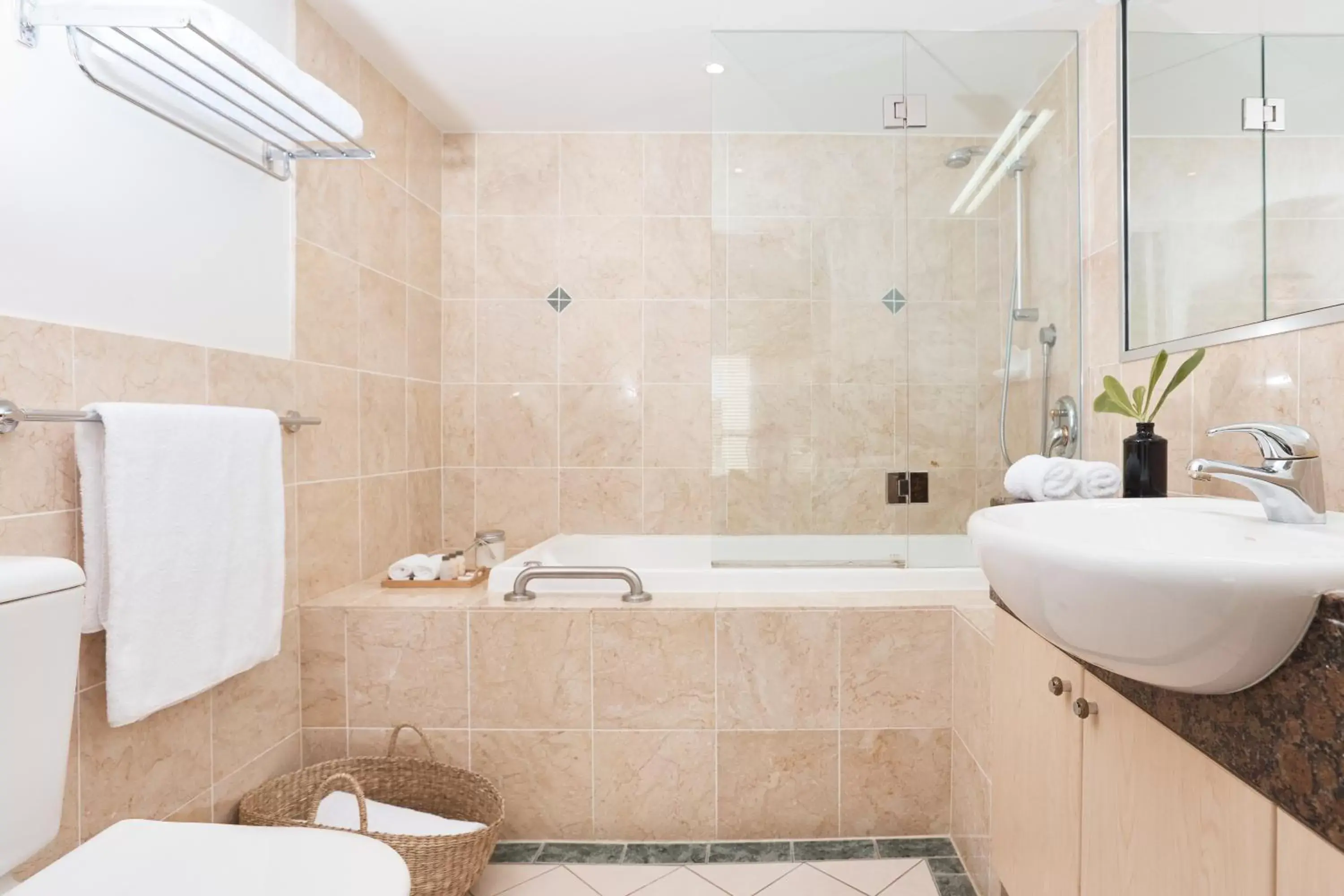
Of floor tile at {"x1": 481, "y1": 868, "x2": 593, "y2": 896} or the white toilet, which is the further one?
floor tile at {"x1": 481, "y1": 868, "x2": 593, "y2": 896}

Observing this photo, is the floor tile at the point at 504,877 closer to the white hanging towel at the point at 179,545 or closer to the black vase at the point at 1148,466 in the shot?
the white hanging towel at the point at 179,545

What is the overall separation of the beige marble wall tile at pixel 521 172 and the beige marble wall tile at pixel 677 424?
948 mm

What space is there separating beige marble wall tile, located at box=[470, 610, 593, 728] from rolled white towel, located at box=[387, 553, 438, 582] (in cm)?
41

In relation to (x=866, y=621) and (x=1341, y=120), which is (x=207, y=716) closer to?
(x=866, y=621)

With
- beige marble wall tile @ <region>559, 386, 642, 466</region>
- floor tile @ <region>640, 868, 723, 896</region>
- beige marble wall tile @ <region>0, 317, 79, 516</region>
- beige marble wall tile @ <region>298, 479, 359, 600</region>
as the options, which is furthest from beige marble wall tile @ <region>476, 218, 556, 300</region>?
floor tile @ <region>640, 868, 723, 896</region>

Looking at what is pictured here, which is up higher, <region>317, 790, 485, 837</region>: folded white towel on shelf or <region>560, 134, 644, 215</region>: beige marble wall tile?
<region>560, 134, 644, 215</region>: beige marble wall tile

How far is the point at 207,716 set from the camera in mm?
1677

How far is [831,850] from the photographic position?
6.22 feet

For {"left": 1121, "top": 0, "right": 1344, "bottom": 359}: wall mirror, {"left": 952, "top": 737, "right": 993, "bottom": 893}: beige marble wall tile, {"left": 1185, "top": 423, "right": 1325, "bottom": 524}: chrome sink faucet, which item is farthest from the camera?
{"left": 952, "top": 737, "right": 993, "bottom": 893}: beige marble wall tile

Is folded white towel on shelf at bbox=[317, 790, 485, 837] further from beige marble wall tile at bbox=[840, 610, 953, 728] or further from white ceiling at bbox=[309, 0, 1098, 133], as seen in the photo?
white ceiling at bbox=[309, 0, 1098, 133]

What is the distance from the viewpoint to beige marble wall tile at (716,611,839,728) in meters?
1.92

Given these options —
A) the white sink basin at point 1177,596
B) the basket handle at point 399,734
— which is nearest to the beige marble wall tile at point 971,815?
the white sink basin at point 1177,596

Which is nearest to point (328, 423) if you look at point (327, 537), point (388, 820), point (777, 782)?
point (327, 537)

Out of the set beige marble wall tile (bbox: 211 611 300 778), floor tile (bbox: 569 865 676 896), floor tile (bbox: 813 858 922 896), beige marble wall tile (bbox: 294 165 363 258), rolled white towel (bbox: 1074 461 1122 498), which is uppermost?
beige marble wall tile (bbox: 294 165 363 258)
